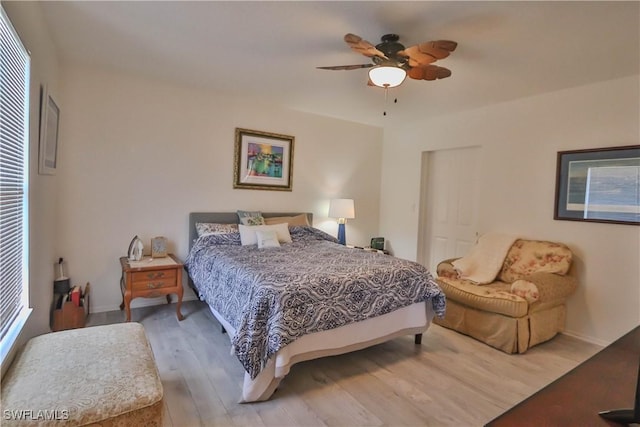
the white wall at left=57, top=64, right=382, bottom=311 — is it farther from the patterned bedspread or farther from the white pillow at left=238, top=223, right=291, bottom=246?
the patterned bedspread

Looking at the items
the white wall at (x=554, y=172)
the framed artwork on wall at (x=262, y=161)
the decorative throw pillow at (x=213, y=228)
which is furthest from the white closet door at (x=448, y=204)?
the decorative throw pillow at (x=213, y=228)

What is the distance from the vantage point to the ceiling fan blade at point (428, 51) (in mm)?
1996

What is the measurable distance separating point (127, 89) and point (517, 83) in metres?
3.82

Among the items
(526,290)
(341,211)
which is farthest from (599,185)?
(341,211)

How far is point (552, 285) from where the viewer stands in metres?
2.99

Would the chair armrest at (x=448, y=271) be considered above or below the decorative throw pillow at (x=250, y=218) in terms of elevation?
below

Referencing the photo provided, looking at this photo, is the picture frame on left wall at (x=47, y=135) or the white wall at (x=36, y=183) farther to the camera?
the picture frame on left wall at (x=47, y=135)

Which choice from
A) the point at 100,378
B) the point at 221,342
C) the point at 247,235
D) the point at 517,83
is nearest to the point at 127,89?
the point at 247,235

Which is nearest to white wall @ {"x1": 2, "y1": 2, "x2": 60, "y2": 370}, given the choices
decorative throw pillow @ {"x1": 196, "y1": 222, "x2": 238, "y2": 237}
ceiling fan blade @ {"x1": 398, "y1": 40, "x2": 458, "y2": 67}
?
decorative throw pillow @ {"x1": 196, "y1": 222, "x2": 238, "y2": 237}

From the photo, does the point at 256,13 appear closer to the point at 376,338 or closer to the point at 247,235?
the point at 247,235

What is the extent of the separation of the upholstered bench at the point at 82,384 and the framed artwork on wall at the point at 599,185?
3.73 m

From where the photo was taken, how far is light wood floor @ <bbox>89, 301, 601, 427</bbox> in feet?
6.37

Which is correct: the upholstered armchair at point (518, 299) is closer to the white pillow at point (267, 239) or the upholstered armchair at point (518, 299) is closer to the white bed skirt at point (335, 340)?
the white bed skirt at point (335, 340)
